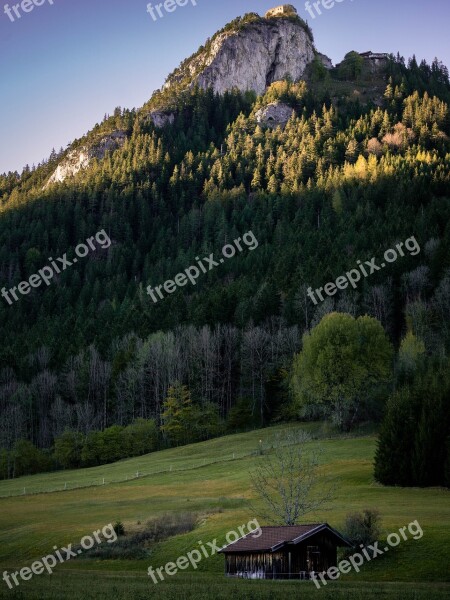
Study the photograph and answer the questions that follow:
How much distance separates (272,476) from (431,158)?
146 metres

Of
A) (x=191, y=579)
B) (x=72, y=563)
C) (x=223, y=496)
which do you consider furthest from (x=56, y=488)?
(x=191, y=579)

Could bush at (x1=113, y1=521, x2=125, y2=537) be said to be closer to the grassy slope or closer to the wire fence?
the grassy slope

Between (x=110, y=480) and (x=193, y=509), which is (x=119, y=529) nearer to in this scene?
(x=193, y=509)

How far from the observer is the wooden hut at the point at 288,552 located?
138 feet

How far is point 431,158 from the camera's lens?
7559 inches

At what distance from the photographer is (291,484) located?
55406 millimetres

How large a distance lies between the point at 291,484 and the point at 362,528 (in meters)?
11.0

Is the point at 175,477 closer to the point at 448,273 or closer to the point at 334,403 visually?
the point at 334,403

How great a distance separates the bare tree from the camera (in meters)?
53.9

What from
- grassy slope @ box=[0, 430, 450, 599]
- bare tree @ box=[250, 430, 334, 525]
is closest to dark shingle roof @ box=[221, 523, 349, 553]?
grassy slope @ box=[0, 430, 450, 599]

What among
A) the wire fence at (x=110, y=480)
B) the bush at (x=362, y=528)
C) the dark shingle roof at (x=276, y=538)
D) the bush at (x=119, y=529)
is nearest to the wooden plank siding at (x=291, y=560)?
the dark shingle roof at (x=276, y=538)

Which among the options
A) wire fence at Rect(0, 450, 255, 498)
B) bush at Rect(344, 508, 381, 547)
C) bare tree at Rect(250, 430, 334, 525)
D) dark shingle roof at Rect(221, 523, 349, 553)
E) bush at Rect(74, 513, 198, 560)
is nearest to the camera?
dark shingle roof at Rect(221, 523, 349, 553)

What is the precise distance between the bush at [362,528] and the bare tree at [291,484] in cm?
581

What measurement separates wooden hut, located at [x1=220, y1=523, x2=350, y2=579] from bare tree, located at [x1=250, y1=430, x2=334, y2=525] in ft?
23.6
